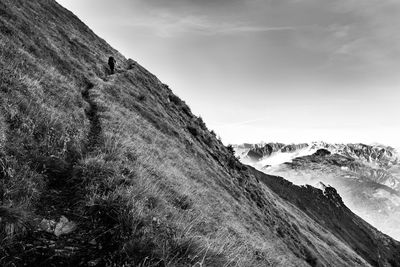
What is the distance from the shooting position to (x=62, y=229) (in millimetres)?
5723

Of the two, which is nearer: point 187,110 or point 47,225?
point 47,225

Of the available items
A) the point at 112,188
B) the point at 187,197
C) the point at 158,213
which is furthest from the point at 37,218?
the point at 187,197

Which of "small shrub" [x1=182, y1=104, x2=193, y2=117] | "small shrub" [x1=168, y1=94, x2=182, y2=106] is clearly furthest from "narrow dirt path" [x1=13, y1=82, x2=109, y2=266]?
"small shrub" [x1=168, y1=94, x2=182, y2=106]

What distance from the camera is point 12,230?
16.2 feet

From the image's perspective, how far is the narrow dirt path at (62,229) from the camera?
493cm

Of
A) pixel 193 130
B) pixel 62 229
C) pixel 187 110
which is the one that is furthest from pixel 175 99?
pixel 62 229

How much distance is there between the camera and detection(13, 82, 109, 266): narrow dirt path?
16.2 feet

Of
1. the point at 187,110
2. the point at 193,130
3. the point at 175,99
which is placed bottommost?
the point at 193,130

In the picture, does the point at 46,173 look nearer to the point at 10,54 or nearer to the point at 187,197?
the point at 187,197

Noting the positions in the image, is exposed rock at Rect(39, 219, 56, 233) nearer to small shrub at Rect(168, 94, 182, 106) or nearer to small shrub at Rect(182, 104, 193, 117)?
small shrub at Rect(182, 104, 193, 117)

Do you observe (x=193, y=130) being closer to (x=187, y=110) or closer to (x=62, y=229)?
(x=187, y=110)

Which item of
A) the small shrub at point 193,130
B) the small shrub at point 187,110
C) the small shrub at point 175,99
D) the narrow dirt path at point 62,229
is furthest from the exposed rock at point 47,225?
the small shrub at point 175,99

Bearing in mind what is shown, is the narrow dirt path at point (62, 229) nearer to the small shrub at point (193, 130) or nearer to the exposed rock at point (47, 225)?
the exposed rock at point (47, 225)

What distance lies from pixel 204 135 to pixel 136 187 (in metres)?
40.7
